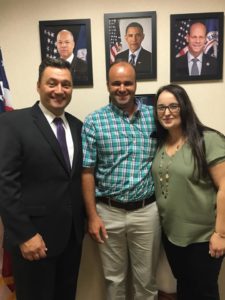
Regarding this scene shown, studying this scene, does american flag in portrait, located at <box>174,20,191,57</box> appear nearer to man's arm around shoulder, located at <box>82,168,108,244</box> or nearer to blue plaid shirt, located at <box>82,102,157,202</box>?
blue plaid shirt, located at <box>82,102,157,202</box>

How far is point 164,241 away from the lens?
1.72 meters

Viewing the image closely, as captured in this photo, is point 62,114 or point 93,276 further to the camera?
point 93,276

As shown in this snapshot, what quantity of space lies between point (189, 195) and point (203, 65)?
2.91 ft

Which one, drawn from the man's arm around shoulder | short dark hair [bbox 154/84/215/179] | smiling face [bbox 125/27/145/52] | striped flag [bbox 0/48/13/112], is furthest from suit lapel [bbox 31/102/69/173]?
smiling face [bbox 125/27/145/52]

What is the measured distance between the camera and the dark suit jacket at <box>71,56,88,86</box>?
73.1 inches

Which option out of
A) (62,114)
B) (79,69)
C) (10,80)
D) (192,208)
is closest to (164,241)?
(192,208)

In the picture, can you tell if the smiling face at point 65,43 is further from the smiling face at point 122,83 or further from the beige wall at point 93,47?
the smiling face at point 122,83

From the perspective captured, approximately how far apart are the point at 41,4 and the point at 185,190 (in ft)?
4.72

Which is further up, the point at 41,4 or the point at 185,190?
the point at 41,4

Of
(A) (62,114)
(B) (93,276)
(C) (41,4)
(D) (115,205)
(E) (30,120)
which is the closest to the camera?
(E) (30,120)

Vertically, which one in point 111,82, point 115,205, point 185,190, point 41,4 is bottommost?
point 115,205

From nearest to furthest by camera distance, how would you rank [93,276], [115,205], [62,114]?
[62,114] → [115,205] → [93,276]

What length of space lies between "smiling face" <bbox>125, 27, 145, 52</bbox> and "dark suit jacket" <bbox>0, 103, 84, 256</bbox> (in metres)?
0.78

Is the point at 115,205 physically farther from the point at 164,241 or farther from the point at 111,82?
the point at 111,82
